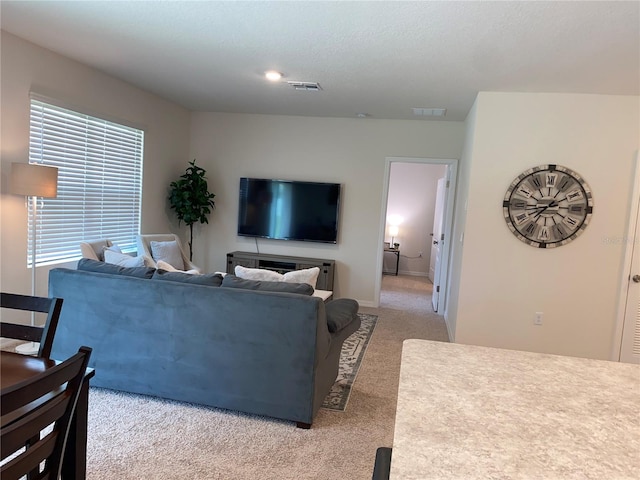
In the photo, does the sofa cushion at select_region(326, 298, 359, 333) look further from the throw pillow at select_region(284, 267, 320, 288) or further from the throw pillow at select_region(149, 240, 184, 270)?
the throw pillow at select_region(149, 240, 184, 270)

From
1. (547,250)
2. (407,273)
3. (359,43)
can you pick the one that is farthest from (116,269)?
(407,273)

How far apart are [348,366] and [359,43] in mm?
2561

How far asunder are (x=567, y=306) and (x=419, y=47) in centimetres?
280

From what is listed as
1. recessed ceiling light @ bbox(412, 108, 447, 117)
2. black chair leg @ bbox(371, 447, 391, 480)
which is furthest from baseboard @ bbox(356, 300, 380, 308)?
black chair leg @ bbox(371, 447, 391, 480)

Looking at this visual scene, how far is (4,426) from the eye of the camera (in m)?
1.03

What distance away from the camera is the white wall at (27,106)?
11.7ft

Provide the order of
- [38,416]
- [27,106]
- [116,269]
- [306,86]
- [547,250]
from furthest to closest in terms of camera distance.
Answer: [306,86] < [547,250] < [27,106] < [116,269] < [38,416]

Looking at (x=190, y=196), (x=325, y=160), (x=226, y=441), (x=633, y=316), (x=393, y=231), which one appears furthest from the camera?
(x=393, y=231)

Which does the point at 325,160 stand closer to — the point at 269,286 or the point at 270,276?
the point at 270,276

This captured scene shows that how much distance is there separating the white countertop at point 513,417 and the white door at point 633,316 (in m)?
3.12

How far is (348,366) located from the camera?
3791 millimetres

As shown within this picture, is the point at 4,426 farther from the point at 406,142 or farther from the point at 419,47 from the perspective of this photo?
the point at 406,142

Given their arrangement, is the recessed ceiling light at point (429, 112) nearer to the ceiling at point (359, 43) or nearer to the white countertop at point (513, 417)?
the ceiling at point (359, 43)

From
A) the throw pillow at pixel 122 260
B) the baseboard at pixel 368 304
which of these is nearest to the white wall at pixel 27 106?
the throw pillow at pixel 122 260
